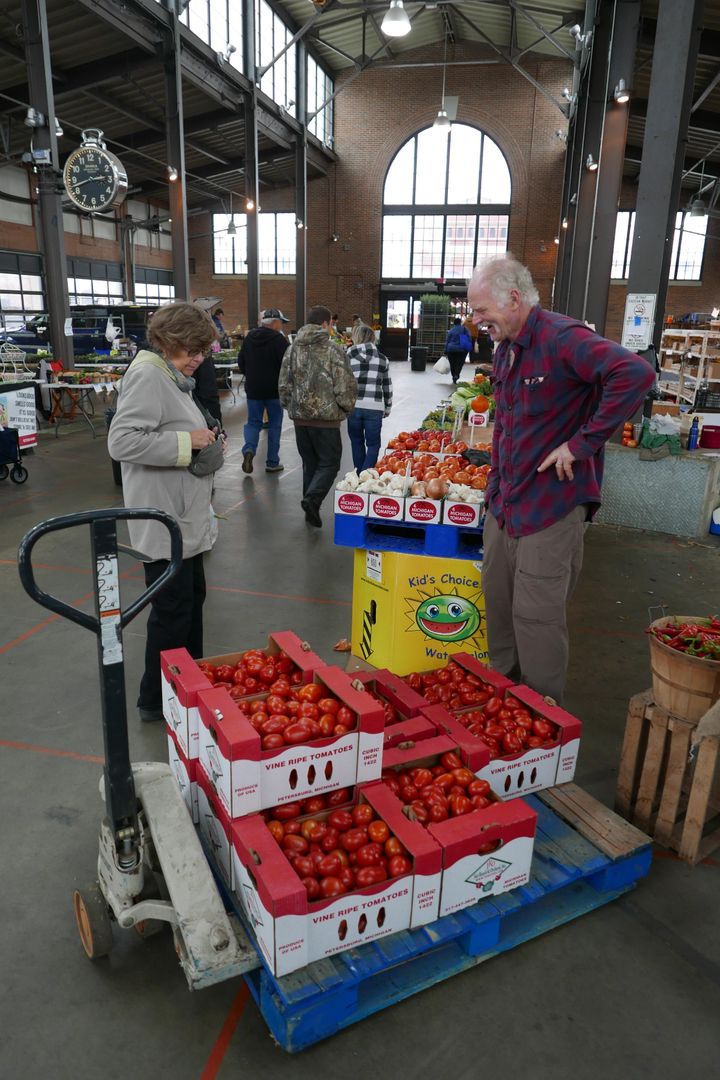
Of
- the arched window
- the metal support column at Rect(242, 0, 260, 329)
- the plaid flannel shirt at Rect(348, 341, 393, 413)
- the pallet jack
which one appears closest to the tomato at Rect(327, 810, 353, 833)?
the pallet jack

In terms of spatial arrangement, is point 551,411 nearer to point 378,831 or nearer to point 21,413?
point 378,831

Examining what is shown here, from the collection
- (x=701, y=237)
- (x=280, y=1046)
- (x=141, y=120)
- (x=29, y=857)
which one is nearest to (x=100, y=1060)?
(x=280, y=1046)

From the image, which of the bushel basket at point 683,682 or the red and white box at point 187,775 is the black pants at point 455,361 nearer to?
the bushel basket at point 683,682

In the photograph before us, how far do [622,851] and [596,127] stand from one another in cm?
1496

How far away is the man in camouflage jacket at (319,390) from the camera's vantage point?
241 inches

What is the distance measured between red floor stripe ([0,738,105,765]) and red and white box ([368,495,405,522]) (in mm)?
1697

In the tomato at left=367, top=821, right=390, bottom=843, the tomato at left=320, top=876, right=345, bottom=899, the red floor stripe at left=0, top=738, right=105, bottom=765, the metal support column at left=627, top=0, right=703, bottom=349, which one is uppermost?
the metal support column at left=627, top=0, right=703, bottom=349

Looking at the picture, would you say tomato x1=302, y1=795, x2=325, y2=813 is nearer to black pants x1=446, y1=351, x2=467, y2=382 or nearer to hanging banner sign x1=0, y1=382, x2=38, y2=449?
hanging banner sign x1=0, y1=382, x2=38, y2=449

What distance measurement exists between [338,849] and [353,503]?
1.99 meters

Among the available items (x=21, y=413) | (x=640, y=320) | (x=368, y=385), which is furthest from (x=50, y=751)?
(x=21, y=413)

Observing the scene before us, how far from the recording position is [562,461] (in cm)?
255

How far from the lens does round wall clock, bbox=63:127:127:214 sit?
10.1 meters

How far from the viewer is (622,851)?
7.55ft

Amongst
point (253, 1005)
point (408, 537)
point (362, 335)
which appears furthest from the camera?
point (362, 335)
